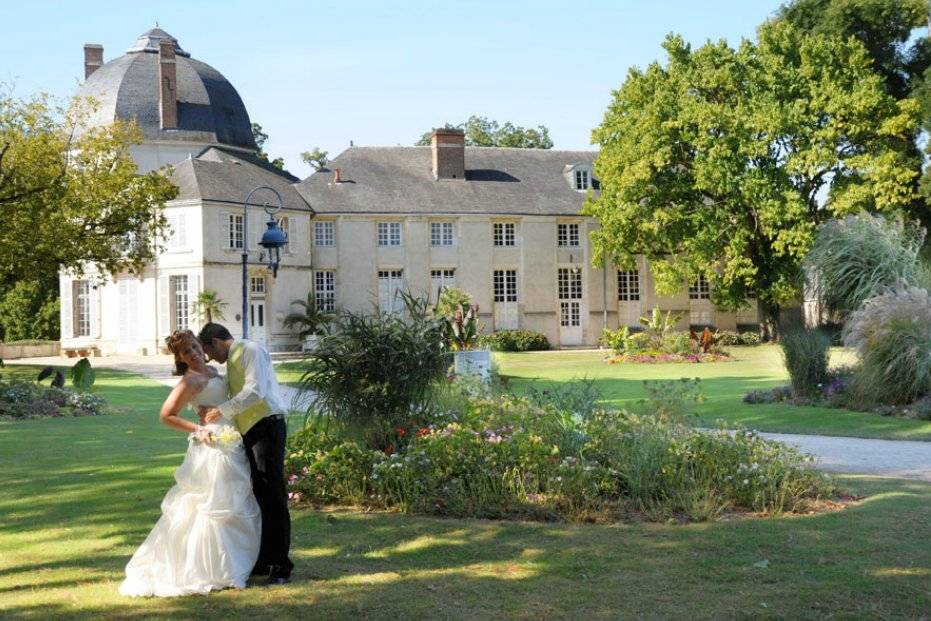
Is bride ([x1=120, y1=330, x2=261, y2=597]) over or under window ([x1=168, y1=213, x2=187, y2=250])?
under

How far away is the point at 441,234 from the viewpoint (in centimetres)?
4691

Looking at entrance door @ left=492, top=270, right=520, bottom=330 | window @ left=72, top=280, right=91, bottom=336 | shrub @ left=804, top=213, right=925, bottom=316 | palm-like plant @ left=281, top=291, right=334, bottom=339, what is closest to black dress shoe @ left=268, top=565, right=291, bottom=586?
shrub @ left=804, top=213, right=925, bottom=316

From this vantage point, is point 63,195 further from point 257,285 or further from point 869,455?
point 869,455

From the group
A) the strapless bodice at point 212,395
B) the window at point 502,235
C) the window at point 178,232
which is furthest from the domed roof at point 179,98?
the strapless bodice at point 212,395

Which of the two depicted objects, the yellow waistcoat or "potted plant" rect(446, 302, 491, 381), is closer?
the yellow waistcoat

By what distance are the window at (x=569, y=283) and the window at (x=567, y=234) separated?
116 centimetres

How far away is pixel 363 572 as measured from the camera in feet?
21.7

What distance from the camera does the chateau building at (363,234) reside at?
43.5 meters

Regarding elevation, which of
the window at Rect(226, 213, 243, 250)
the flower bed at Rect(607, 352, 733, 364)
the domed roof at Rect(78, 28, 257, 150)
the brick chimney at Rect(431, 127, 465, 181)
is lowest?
the flower bed at Rect(607, 352, 733, 364)

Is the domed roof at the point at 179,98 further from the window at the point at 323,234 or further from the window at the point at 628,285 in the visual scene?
the window at the point at 628,285

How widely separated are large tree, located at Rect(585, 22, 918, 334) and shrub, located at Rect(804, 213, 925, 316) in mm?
11910

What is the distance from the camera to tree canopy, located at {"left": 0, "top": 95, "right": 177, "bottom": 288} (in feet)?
91.3

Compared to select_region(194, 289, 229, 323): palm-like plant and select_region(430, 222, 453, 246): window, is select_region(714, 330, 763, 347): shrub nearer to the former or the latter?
select_region(430, 222, 453, 246): window

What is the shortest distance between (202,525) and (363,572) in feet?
3.38
